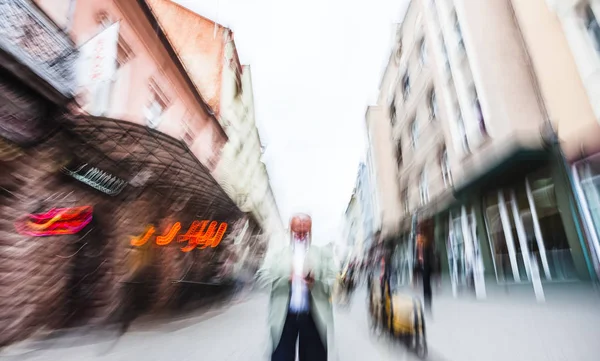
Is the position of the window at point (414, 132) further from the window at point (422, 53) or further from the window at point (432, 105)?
the window at point (422, 53)

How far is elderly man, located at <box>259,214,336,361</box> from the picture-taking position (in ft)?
8.41

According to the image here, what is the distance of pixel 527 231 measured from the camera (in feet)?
32.2

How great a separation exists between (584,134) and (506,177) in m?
2.67

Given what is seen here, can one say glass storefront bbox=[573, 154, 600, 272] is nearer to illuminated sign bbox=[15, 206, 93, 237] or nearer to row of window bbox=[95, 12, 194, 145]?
row of window bbox=[95, 12, 194, 145]

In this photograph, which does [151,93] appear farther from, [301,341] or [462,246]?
[462,246]

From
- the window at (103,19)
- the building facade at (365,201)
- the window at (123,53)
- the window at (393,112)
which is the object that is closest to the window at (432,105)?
the window at (393,112)

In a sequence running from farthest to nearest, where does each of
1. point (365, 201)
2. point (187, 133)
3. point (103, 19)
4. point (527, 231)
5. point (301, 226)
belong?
point (365, 201)
point (187, 133)
point (527, 231)
point (103, 19)
point (301, 226)

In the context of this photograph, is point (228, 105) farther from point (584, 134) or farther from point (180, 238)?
point (584, 134)

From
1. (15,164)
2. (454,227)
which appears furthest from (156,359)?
(454,227)

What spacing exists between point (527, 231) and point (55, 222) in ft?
44.3

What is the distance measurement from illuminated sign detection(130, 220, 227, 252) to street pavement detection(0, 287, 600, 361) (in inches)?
112

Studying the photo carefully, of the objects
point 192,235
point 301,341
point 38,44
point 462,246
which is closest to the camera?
point 301,341

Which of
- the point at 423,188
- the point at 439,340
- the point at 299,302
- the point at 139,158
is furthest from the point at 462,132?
the point at 299,302

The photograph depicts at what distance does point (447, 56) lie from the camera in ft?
45.7
